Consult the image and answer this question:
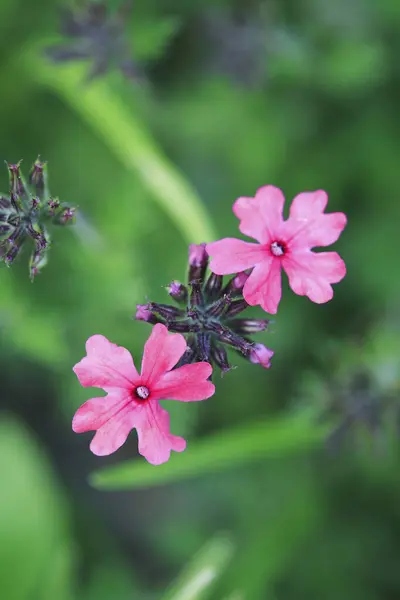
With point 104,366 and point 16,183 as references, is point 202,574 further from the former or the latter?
point 16,183

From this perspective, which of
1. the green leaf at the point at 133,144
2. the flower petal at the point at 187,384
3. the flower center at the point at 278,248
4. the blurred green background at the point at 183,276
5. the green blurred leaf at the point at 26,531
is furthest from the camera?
the green blurred leaf at the point at 26,531

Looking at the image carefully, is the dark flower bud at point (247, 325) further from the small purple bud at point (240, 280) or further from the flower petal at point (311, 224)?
the flower petal at point (311, 224)

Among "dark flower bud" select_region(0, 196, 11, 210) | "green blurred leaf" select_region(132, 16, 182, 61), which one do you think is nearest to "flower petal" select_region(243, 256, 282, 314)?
"dark flower bud" select_region(0, 196, 11, 210)

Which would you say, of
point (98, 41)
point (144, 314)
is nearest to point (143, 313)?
point (144, 314)

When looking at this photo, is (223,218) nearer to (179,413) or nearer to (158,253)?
(158,253)

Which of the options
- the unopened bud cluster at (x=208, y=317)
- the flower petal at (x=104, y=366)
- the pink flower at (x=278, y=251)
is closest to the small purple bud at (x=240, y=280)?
the unopened bud cluster at (x=208, y=317)

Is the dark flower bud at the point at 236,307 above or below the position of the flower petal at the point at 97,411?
above

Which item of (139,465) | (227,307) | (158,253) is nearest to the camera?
(227,307)

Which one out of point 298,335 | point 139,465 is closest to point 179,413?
point 139,465
